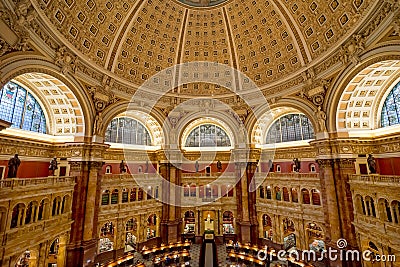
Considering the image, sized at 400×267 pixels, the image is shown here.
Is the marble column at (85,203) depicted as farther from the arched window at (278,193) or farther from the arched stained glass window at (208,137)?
the arched window at (278,193)

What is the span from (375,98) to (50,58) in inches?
1065

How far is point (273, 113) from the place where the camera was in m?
25.2

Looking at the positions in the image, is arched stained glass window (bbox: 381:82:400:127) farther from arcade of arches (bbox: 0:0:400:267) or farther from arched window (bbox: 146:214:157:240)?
arched window (bbox: 146:214:157:240)

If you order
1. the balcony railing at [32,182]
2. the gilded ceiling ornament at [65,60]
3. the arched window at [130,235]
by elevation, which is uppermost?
the gilded ceiling ornament at [65,60]

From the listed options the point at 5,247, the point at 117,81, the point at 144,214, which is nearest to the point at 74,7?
the point at 117,81

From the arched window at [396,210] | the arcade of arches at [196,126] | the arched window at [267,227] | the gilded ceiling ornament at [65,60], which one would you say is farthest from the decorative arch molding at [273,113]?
the gilded ceiling ornament at [65,60]

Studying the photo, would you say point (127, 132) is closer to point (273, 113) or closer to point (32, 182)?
point (32, 182)

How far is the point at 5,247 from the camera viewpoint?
11.4 m

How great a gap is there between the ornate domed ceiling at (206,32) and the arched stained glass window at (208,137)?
9.01 meters

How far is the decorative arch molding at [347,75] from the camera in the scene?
490 inches

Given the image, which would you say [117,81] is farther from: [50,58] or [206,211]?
[206,211]

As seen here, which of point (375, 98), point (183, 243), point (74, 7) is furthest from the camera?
point (183, 243)

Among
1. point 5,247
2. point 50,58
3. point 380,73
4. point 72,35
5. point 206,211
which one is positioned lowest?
point 206,211

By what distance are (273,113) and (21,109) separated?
2610 cm
